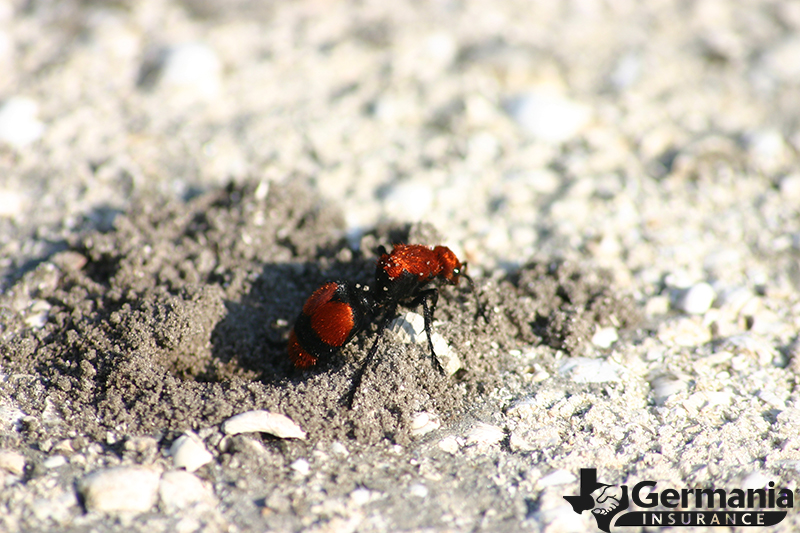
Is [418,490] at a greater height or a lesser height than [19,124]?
lesser

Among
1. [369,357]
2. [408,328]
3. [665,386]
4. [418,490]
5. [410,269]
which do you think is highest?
[410,269]

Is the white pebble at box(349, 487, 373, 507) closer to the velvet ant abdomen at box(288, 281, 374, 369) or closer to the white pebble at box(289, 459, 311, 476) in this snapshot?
the white pebble at box(289, 459, 311, 476)

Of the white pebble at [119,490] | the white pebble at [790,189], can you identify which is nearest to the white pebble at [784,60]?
the white pebble at [790,189]

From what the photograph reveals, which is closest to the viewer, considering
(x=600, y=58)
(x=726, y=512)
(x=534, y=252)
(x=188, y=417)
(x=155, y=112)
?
(x=726, y=512)

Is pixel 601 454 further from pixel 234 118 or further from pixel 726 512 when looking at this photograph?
pixel 234 118

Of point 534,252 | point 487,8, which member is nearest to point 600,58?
point 487,8

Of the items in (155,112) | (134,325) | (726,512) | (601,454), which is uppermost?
(155,112)

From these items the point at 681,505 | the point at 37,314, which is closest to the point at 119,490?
the point at 37,314

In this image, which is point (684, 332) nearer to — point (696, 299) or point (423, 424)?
point (696, 299)
